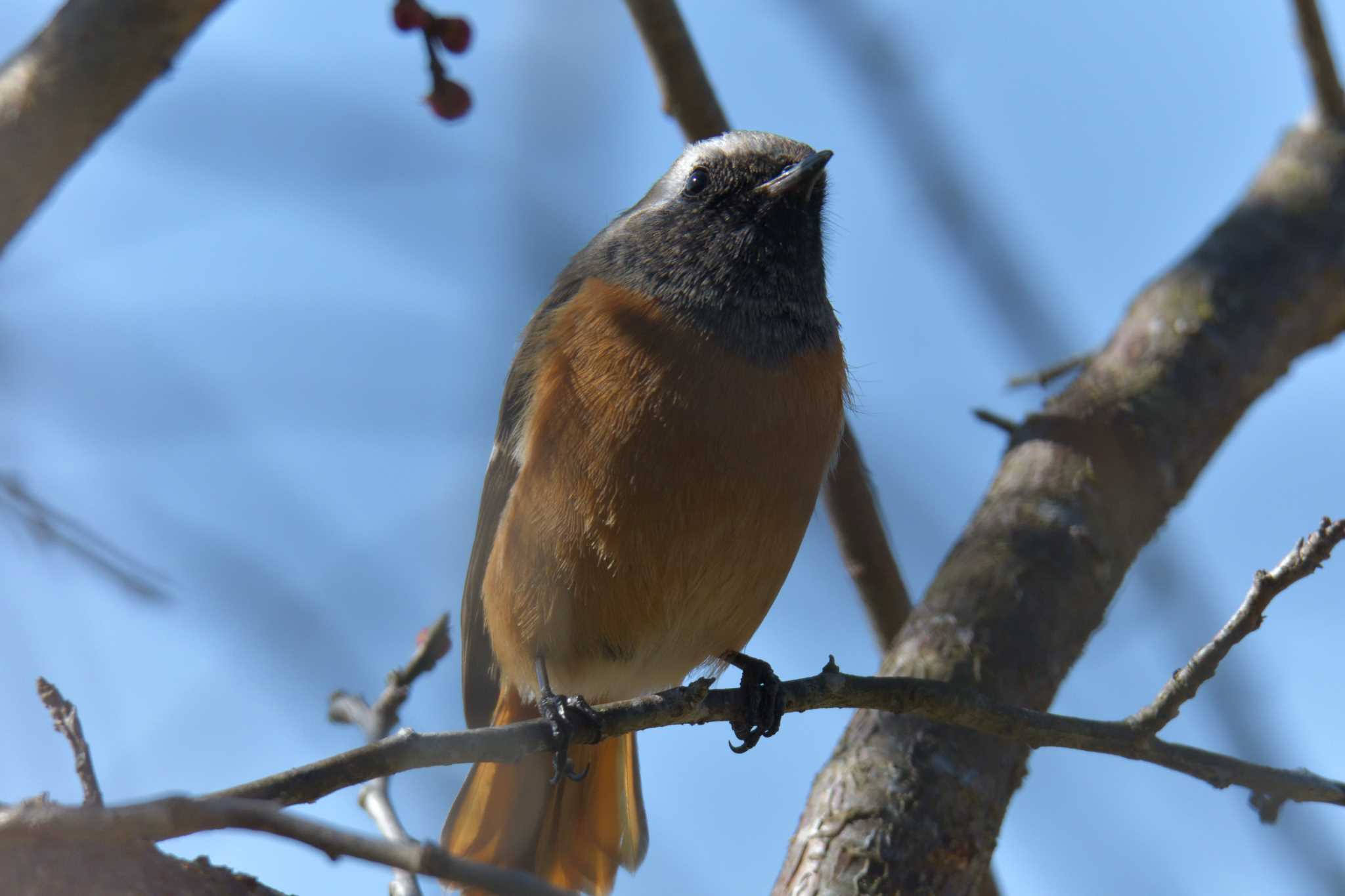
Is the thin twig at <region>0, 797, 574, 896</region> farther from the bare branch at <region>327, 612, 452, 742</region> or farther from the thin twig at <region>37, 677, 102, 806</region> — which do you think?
the bare branch at <region>327, 612, 452, 742</region>

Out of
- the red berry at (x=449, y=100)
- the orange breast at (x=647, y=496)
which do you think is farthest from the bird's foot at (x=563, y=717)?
the red berry at (x=449, y=100)

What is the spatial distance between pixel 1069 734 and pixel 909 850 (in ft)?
3.06

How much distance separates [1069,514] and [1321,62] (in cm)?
302

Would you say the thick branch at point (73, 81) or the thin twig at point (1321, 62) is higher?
the thin twig at point (1321, 62)

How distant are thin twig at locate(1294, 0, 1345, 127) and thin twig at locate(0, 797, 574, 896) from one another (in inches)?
225

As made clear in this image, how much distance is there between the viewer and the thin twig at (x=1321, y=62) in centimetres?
582

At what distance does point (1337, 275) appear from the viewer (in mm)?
5680

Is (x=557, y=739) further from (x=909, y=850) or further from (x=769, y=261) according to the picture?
(x=769, y=261)

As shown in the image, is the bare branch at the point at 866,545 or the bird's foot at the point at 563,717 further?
the bare branch at the point at 866,545

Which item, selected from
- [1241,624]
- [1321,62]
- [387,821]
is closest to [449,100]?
[387,821]

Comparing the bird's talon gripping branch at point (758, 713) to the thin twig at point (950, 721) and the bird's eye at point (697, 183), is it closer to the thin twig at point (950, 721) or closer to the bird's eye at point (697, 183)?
the thin twig at point (950, 721)

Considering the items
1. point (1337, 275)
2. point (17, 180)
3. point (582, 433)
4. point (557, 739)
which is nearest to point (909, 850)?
point (557, 739)

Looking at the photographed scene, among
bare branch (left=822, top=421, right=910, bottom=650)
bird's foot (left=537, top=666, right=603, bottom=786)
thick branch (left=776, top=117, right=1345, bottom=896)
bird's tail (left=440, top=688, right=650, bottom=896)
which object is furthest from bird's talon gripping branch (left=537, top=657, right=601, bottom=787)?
bare branch (left=822, top=421, right=910, bottom=650)

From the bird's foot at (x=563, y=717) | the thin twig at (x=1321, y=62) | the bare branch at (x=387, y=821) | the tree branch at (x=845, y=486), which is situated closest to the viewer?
the bird's foot at (x=563, y=717)
